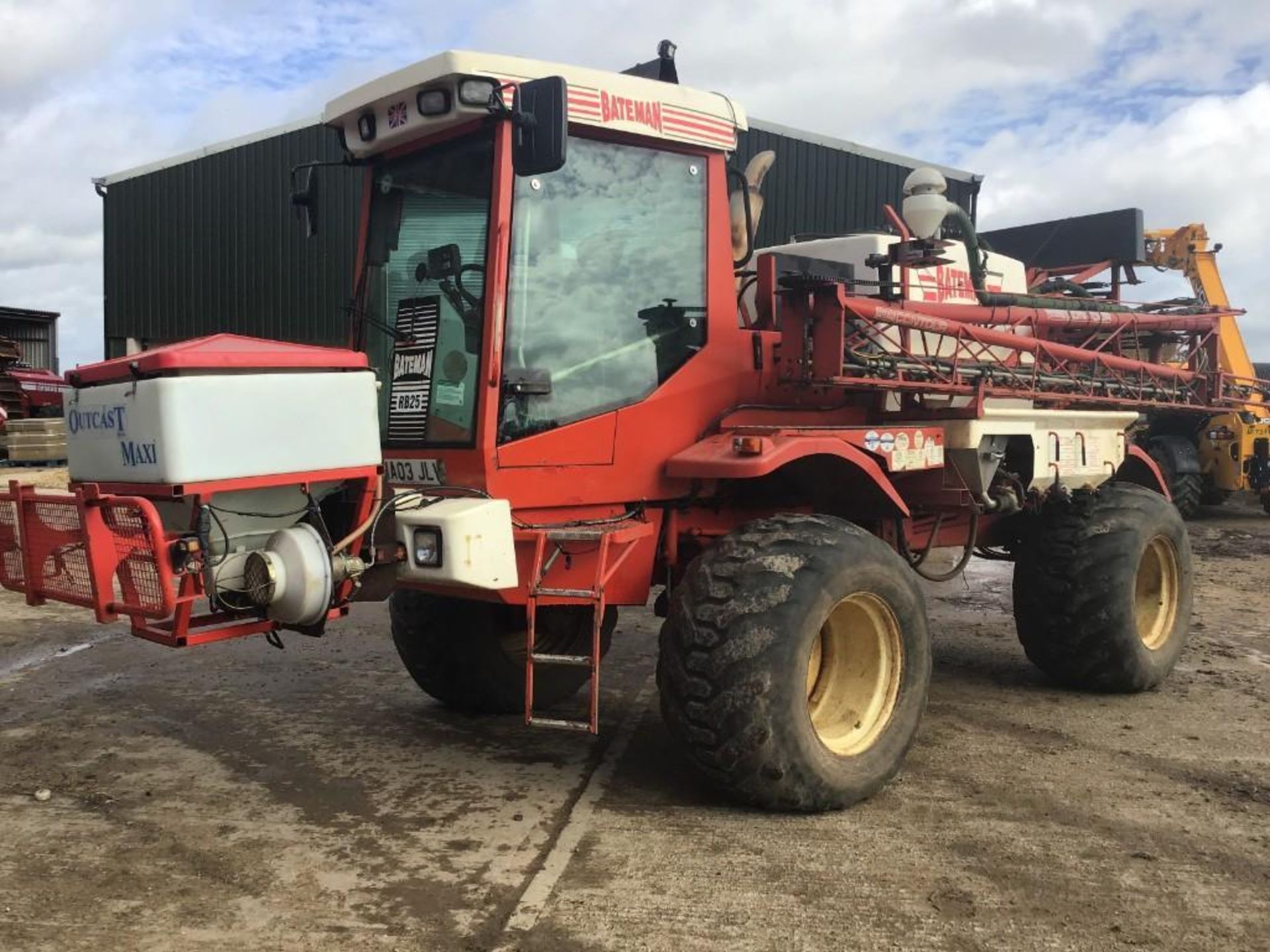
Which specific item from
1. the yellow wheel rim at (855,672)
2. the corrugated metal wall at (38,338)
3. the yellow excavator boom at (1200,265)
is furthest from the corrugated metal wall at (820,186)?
the corrugated metal wall at (38,338)

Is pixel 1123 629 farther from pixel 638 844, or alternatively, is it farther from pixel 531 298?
pixel 531 298

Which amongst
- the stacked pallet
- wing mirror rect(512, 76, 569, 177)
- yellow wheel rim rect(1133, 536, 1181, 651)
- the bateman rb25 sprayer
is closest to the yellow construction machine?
yellow wheel rim rect(1133, 536, 1181, 651)

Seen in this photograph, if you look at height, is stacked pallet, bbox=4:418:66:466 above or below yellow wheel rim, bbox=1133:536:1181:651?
above

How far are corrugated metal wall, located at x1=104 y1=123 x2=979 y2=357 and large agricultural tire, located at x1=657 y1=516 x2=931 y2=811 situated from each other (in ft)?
35.9

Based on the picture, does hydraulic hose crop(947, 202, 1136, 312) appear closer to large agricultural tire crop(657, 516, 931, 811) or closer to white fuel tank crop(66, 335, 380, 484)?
large agricultural tire crop(657, 516, 931, 811)

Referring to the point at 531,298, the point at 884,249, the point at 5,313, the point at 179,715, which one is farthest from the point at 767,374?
the point at 5,313

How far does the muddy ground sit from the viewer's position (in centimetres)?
289

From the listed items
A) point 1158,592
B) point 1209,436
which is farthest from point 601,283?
point 1209,436

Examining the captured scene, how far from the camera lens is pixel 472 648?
15.7 feet

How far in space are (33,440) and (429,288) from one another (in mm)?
14054

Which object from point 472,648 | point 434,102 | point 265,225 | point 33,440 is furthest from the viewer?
point 265,225

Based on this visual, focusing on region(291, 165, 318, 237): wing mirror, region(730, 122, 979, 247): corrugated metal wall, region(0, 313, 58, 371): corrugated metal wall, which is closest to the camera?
region(291, 165, 318, 237): wing mirror

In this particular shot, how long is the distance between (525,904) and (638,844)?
0.51 m

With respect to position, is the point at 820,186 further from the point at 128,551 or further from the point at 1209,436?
the point at 128,551
